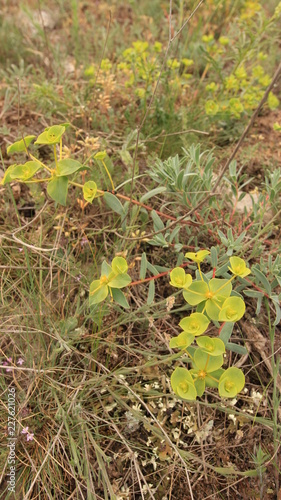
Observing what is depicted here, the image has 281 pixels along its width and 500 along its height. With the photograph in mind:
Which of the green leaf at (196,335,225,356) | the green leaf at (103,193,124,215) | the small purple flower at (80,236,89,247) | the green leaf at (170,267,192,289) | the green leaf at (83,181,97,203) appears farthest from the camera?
the small purple flower at (80,236,89,247)

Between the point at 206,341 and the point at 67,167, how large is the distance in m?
0.72

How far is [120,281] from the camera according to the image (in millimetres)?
1276

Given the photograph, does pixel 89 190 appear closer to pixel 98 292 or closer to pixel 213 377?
pixel 98 292

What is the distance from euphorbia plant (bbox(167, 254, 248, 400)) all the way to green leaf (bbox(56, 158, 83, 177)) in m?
0.48

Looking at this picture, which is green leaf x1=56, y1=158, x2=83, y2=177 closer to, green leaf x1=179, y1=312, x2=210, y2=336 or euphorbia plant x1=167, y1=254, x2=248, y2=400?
euphorbia plant x1=167, y1=254, x2=248, y2=400

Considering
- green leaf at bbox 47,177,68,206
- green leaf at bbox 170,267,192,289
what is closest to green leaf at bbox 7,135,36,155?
green leaf at bbox 47,177,68,206

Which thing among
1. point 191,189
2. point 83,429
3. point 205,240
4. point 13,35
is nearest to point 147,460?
point 83,429

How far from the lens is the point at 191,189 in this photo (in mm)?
1685

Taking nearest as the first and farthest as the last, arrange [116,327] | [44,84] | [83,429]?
[83,429]
[116,327]
[44,84]

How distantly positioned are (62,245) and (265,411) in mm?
1093

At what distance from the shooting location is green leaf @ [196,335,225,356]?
114cm

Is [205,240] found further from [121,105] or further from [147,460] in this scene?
[121,105]

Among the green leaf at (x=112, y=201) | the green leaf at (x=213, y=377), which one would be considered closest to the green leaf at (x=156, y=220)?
the green leaf at (x=112, y=201)

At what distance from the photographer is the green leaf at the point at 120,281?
49.9 inches
